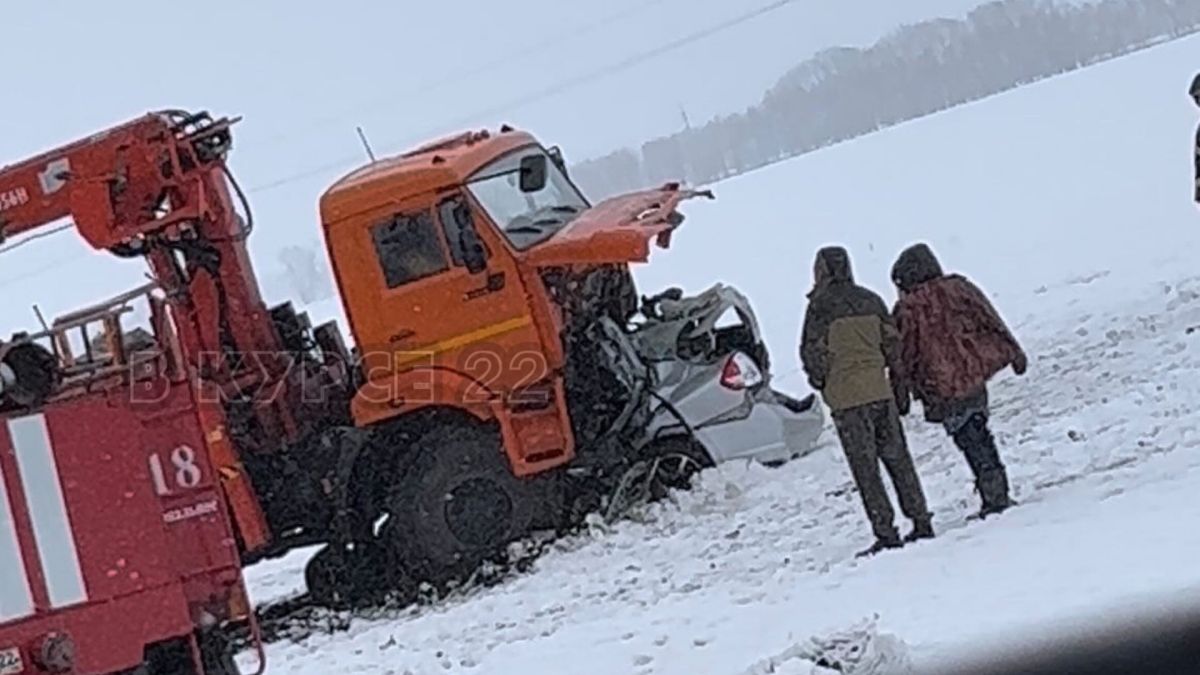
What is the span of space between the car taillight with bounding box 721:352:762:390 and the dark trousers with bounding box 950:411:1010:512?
Answer: 283 cm

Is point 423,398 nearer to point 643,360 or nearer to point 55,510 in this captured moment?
point 643,360

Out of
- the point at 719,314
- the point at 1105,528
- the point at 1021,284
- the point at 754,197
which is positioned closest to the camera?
the point at 1105,528

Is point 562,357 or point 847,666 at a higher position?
point 562,357

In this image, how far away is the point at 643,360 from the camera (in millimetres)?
12898

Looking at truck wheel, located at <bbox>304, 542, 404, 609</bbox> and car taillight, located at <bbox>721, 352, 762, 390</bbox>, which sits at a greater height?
car taillight, located at <bbox>721, 352, 762, 390</bbox>

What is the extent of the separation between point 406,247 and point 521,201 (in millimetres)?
922

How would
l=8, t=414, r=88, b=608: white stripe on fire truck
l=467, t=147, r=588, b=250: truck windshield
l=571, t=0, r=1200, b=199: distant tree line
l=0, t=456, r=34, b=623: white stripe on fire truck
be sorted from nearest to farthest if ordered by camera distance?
l=0, t=456, r=34, b=623: white stripe on fire truck < l=8, t=414, r=88, b=608: white stripe on fire truck < l=467, t=147, r=588, b=250: truck windshield < l=571, t=0, r=1200, b=199: distant tree line

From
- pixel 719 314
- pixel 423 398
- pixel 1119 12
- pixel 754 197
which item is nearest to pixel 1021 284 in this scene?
pixel 719 314

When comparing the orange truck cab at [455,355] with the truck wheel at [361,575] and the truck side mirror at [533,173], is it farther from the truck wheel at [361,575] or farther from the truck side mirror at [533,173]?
the truck side mirror at [533,173]

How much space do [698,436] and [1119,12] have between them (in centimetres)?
10446

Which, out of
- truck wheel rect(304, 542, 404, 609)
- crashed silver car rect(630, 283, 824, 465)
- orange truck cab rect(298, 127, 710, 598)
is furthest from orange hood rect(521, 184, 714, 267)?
truck wheel rect(304, 542, 404, 609)

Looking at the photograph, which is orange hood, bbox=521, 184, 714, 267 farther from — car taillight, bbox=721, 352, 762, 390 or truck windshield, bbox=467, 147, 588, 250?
car taillight, bbox=721, 352, 762, 390

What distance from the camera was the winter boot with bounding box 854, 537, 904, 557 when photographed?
987 cm

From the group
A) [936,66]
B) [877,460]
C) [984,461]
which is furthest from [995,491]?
[936,66]
